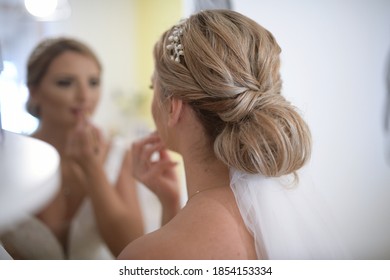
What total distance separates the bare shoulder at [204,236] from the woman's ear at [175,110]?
147 mm

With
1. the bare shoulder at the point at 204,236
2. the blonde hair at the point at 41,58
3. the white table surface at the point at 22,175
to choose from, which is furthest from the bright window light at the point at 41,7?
the bare shoulder at the point at 204,236

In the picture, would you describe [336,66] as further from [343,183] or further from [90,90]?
[90,90]

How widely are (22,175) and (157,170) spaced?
12.8 inches

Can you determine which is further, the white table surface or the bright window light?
the bright window light

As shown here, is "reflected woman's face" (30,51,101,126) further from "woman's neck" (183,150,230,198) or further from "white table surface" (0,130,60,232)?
"woman's neck" (183,150,230,198)

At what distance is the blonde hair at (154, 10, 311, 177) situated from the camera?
A: 24.8 inches

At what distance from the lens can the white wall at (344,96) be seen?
2.81ft

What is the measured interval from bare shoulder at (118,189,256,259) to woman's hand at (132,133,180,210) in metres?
0.27

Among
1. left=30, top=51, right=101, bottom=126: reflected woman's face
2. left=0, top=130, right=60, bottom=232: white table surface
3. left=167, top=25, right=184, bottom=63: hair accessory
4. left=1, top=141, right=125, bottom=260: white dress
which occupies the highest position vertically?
left=167, top=25, right=184, bottom=63: hair accessory

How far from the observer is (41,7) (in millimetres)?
1128

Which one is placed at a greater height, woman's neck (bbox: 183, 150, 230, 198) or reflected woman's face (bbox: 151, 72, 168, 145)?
reflected woman's face (bbox: 151, 72, 168, 145)

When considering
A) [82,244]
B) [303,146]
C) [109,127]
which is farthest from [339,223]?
[109,127]

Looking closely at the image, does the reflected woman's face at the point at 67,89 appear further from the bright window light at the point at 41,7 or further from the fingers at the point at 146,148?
the fingers at the point at 146,148

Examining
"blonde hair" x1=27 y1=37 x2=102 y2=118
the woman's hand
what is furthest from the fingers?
"blonde hair" x1=27 y1=37 x2=102 y2=118
